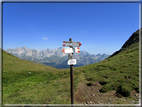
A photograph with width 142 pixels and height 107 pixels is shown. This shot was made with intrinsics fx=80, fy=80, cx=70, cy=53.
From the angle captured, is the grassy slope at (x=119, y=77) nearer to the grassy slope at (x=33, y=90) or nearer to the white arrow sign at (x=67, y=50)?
the grassy slope at (x=33, y=90)

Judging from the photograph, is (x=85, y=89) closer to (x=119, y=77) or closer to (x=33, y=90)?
(x=119, y=77)

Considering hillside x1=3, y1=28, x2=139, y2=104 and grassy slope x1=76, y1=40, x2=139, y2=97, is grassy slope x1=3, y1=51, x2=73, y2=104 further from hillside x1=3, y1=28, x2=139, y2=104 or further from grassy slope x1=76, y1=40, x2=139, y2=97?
grassy slope x1=76, y1=40, x2=139, y2=97

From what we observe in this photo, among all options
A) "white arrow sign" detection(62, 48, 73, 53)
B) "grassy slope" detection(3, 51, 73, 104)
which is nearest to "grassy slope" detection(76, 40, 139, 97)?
"grassy slope" detection(3, 51, 73, 104)

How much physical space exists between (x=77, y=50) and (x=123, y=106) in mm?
8039

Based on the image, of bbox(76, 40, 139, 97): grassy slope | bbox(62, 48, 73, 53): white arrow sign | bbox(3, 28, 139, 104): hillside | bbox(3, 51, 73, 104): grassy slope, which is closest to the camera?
bbox(62, 48, 73, 53): white arrow sign

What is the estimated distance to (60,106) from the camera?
9.57 metres

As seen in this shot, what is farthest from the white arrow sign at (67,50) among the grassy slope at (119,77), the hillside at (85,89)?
the grassy slope at (119,77)

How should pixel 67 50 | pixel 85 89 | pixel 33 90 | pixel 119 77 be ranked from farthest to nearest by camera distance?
pixel 119 77, pixel 33 90, pixel 85 89, pixel 67 50

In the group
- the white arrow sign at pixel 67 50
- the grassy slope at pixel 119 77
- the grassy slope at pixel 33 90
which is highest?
the white arrow sign at pixel 67 50

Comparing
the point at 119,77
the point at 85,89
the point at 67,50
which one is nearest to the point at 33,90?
the point at 85,89

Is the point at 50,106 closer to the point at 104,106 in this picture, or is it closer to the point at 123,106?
the point at 104,106

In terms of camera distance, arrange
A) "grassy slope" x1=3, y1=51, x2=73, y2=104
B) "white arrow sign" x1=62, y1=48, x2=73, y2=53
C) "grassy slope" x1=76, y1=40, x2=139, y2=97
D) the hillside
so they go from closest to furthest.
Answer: "white arrow sign" x1=62, y1=48, x2=73, y2=53
the hillside
"grassy slope" x1=3, y1=51, x2=73, y2=104
"grassy slope" x1=76, y1=40, x2=139, y2=97

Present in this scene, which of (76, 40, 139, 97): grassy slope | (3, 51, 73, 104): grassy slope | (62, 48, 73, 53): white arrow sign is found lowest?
(3, 51, 73, 104): grassy slope

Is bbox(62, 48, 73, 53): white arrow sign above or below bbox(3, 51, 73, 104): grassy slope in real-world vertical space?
above
